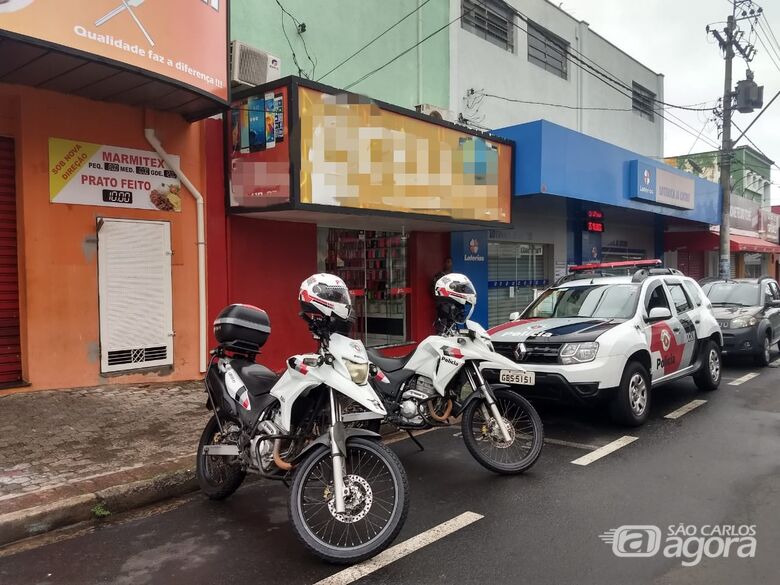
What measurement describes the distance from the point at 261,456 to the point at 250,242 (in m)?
5.43

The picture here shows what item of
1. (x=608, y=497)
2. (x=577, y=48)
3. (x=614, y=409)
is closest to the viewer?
(x=608, y=497)

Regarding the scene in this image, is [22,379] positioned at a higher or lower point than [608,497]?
higher

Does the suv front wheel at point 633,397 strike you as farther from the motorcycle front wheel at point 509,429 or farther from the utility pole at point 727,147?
the utility pole at point 727,147

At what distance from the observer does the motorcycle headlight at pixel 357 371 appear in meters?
3.93

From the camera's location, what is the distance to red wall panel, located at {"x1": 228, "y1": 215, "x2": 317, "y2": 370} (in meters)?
8.88

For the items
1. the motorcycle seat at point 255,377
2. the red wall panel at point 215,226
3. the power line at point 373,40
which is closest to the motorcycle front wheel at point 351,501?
the motorcycle seat at point 255,377

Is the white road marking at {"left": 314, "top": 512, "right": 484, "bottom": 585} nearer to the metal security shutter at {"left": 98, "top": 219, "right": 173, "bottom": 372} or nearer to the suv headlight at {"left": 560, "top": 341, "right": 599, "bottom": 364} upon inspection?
the suv headlight at {"left": 560, "top": 341, "right": 599, "bottom": 364}

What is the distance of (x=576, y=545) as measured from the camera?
379cm

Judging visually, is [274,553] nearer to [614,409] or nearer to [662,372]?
[614,409]

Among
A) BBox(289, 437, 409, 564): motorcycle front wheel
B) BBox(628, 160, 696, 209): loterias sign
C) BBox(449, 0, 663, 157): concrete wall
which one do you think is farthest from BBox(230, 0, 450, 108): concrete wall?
BBox(289, 437, 409, 564): motorcycle front wheel

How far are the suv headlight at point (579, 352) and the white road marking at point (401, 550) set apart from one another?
8.28 feet

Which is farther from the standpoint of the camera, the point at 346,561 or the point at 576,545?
the point at 576,545

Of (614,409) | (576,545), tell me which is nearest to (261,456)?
(576,545)

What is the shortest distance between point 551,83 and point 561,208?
395 cm
